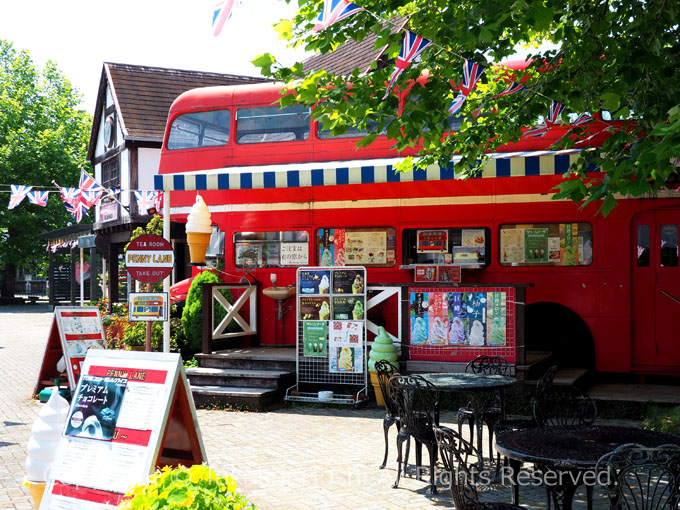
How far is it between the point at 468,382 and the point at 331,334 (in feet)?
11.4

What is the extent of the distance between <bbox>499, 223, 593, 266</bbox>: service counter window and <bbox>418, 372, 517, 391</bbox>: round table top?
3.54 meters

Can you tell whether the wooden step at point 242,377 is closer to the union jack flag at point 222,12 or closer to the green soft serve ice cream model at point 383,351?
the green soft serve ice cream model at point 383,351

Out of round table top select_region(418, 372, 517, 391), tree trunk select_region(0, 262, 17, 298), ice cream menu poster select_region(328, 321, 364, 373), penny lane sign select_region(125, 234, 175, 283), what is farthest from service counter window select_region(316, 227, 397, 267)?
tree trunk select_region(0, 262, 17, 298)

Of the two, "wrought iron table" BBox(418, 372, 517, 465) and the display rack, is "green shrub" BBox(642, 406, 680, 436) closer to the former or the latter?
"wrought iron table" BBox(418, 372, 517, 465)

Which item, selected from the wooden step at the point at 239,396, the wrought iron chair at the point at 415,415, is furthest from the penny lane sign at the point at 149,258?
the wrought iron chair at the point at 415,415

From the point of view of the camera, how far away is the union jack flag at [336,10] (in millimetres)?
6039

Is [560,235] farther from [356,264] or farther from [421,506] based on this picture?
[421,506]

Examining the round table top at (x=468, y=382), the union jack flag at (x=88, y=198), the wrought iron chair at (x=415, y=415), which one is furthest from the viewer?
the union jack flag at (x=88, y=198)

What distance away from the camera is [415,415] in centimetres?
666

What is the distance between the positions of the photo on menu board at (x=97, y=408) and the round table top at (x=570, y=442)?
2.45 metres

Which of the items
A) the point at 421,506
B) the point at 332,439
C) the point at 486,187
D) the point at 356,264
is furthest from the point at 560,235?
the point at 421,506

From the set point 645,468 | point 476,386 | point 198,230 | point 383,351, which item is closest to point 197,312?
point 198,230

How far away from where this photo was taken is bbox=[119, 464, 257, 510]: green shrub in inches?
105

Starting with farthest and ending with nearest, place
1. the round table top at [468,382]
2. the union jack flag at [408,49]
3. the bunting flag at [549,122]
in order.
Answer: the bunting flag at [549,122] → the union jack flag at [408,49] → the round table top at [468,382]
